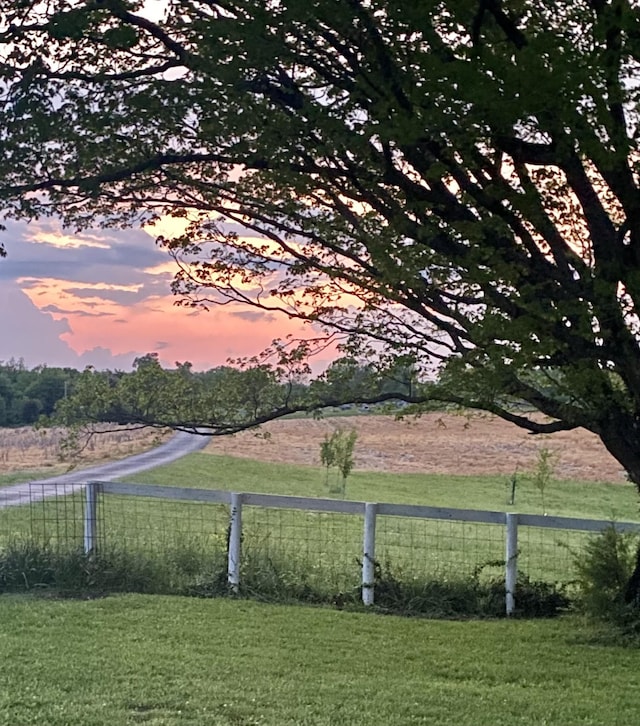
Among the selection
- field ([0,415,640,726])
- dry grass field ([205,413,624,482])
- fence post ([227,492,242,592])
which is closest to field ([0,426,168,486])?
dry grass field ([205,413,624,482])

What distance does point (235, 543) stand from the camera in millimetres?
9086

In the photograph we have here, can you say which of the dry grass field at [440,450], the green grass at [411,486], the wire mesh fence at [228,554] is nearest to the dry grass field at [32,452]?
the green grass at [411,486]

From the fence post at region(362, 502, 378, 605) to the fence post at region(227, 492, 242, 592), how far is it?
4.47 feet

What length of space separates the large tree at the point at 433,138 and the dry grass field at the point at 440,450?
71.9ft

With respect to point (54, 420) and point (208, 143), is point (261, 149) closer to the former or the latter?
point (208, 143)

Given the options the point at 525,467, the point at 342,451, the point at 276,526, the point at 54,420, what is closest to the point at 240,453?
the point at 342,451

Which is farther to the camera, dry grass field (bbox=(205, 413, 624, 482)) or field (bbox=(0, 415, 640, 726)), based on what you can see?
dry grass field (bbox=(205, 413, 624, 482))

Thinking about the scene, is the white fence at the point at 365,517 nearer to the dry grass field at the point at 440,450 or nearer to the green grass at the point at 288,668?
the green grass at the point at 288,668

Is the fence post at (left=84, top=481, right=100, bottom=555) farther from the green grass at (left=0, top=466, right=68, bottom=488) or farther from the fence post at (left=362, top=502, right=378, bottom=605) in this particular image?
the green grass at (left=0, top=466, right=68, bottom=488)

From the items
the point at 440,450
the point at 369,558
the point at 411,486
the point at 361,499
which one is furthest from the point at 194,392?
the point at 440,450

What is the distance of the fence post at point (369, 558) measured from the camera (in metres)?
8.75

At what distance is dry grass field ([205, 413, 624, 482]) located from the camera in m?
33.9

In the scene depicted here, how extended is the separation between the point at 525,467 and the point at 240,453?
11.9m

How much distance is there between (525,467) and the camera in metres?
34.4
